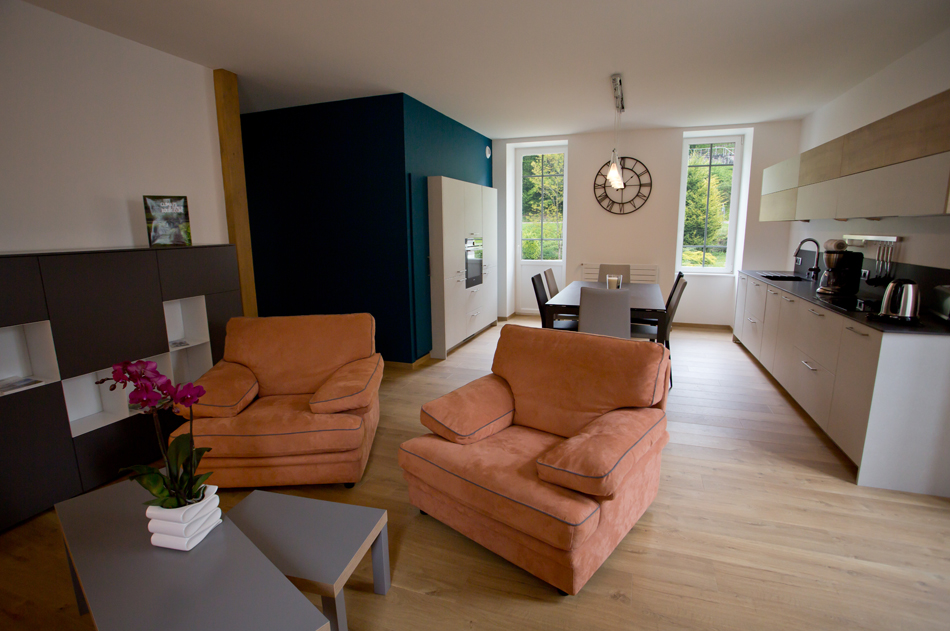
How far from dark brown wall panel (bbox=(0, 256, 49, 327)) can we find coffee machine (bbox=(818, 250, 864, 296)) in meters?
5.11

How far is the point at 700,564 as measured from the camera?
2004 mm

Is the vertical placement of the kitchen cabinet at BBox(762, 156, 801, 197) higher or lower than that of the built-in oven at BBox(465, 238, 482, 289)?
higher

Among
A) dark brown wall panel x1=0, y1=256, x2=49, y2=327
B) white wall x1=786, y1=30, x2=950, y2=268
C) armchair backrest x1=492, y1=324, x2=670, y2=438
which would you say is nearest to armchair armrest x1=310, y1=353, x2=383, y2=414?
armchair backrest x1=492, y1=324, x2=670, y2=438

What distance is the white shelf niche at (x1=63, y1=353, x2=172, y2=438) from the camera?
2.70 meters

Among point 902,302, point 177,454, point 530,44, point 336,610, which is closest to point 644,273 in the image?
A: point 902,302

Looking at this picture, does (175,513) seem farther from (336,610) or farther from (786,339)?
(786,339)

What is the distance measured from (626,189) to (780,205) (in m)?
2.07

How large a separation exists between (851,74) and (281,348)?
16.4 feet

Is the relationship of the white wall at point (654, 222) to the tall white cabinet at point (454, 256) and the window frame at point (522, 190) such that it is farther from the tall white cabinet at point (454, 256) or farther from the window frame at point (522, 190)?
the tall white cabinet at point (454, 256)

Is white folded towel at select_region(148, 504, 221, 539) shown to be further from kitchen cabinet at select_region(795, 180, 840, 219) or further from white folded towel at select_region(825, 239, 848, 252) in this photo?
white folded towel at select_region(825, 239, 848, 252)

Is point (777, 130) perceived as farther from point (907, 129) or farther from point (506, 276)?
point (506, 276)

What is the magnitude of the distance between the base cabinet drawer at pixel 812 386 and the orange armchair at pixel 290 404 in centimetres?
296

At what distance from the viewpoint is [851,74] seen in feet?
12.5

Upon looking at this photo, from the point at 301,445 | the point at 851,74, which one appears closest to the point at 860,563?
the point at 301,445
